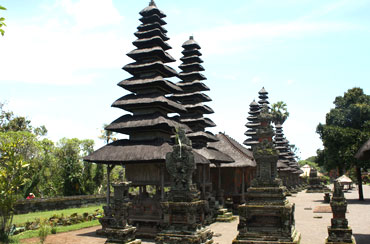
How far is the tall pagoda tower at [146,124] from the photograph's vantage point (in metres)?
17.6

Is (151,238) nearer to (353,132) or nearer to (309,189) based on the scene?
(353,132)

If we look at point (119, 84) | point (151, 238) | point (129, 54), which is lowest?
point (151, 238)

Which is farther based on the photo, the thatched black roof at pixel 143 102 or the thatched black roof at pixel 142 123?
the thatched black roof at pixel 143 102

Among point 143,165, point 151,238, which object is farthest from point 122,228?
point 143,165

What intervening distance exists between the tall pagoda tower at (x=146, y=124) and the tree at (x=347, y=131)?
1833 cm

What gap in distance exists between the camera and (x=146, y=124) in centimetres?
1845

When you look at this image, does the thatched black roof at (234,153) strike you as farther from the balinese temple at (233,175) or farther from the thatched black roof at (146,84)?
the thatched black roof at (146,84)

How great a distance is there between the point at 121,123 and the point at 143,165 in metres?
2.83

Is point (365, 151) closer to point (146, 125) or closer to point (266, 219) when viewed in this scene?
point (266, 219)

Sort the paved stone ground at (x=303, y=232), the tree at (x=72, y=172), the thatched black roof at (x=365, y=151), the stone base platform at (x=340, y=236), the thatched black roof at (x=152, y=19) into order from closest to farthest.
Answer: the stone base platform at (x=340, y=236) → the thatched black roof at (x=365, y=151) → the paved stone ground at (x=303, y=232) → the thatched black roof at (x=152, y=19) → the tree at (x=72, y=172)

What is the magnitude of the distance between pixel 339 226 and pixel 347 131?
21.3 metres

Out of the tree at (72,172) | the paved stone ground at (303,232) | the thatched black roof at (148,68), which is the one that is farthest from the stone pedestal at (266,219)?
the tree at (72,172)

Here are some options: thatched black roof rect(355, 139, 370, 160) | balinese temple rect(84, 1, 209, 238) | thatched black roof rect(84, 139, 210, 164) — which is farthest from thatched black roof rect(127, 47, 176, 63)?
thatched black roof rect(355, 139, 370, 160)

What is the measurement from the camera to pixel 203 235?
41.6 ft
